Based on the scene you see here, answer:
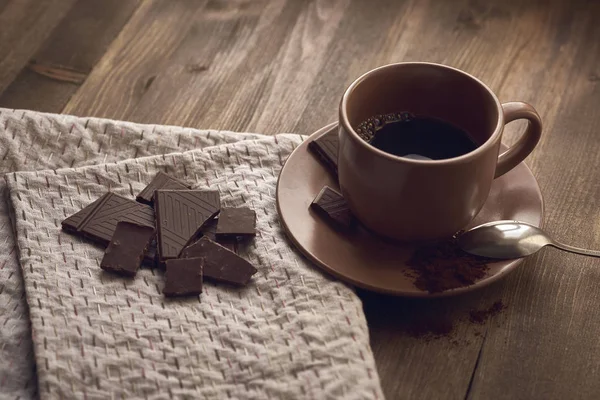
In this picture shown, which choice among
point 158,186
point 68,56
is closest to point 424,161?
point 158,186

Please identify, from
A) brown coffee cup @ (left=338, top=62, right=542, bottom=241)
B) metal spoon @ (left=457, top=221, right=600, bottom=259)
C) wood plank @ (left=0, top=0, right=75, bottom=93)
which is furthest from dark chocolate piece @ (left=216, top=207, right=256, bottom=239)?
wood plank @ (left=0, top=0, right=75, bottom=93)

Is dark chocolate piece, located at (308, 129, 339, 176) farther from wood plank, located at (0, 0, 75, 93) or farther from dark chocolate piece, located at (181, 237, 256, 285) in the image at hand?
wood plank, located at (0, 0, 75, 93)

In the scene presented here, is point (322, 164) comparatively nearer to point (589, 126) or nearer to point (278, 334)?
point (278, 334)

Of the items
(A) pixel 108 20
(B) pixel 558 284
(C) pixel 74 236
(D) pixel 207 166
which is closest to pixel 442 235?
(B) pixel 558 284

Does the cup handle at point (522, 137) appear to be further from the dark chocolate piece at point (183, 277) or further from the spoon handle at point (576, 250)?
the dark chocolate piece at point (183, 277)

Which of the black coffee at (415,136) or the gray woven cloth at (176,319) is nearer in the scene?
the gray woven cloth at (176,319)

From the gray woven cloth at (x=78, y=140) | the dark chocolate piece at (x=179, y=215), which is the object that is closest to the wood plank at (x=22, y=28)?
the gray woven cloth at (x=78, y=140)
